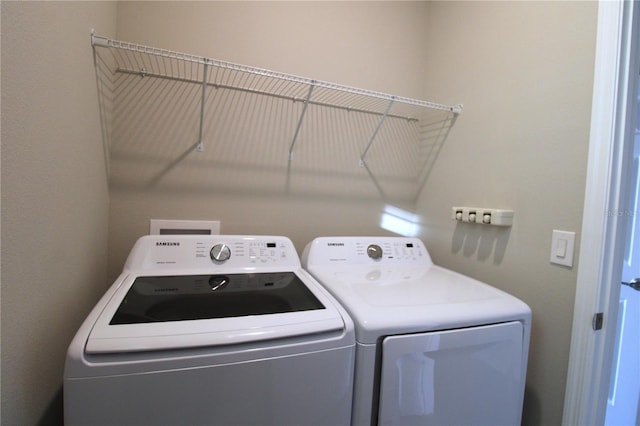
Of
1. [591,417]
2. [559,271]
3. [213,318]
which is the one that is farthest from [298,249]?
[591,417]

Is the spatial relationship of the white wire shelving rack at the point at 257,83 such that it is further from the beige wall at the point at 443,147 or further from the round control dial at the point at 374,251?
the round control dial at the point at 374,251

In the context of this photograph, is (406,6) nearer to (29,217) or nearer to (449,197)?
(449,197)

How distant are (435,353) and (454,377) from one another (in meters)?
0.12

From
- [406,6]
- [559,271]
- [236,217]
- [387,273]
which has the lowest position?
[387,273]

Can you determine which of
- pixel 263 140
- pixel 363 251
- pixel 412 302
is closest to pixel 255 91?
pixel 263 140

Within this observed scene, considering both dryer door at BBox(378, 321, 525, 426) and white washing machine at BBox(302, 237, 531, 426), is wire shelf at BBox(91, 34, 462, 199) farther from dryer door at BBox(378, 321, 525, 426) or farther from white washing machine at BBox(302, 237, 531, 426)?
dryer door at BBox(378, 321, 525, 426)

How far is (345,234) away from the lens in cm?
168

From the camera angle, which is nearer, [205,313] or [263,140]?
[205,313]

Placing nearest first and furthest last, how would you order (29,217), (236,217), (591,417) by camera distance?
(29,217) < (591,417) < (236,217)

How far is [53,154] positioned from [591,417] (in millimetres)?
1857

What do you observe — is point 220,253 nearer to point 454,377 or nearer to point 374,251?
point 374,251

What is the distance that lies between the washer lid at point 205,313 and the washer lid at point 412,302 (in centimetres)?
9

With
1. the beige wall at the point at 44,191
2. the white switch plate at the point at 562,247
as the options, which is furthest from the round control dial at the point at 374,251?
the beige wall at the point at 44,191

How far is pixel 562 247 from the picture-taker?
0.99m
